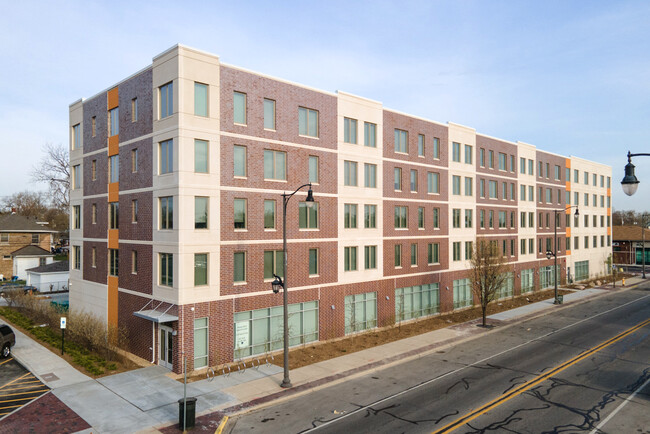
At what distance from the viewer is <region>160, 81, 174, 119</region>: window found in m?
23.0

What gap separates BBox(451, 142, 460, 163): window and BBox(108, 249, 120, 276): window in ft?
93.6

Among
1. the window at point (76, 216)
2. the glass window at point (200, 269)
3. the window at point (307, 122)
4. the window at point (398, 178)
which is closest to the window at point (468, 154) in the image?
the window at point (398, 178)

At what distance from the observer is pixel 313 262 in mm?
28266

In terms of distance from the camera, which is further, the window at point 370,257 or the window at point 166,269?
the window at point 370,257

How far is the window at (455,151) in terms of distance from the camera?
39500 millimetres

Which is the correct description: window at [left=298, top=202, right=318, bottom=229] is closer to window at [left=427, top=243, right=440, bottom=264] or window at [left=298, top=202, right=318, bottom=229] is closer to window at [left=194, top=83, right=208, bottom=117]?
window at [left=194, top=83, right=208, bottom=117]

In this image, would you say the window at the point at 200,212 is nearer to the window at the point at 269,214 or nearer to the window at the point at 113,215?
the window at the point at 269,214

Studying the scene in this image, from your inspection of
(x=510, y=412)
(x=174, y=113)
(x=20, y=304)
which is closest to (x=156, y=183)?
(x=174, y=113)

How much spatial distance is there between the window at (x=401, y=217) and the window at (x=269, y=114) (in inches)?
506

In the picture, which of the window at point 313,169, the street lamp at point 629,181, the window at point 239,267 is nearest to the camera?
the street lamp at point 629,181

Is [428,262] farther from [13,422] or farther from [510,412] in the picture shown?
[13,422]

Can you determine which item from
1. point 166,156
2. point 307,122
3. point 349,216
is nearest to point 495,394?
point 349,216

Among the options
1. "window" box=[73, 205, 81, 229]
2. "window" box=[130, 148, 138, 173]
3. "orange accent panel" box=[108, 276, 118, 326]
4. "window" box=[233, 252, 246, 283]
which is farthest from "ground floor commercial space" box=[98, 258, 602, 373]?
"window" box=[73, 205, 81, 229]

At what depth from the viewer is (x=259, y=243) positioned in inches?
995
